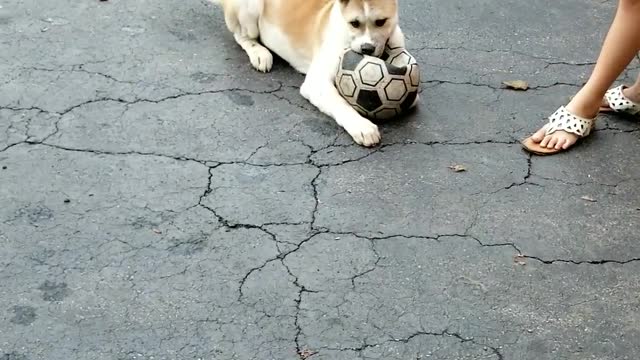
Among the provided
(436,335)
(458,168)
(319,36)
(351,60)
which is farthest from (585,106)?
(436,335)

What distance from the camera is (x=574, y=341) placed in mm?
2842

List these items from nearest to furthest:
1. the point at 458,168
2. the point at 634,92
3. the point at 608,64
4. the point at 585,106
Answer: the point at 458,168, the point at 608,64, the point at 585,106, the point at 634,92

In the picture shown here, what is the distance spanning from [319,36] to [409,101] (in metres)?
0.62

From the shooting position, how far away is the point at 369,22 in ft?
12.8

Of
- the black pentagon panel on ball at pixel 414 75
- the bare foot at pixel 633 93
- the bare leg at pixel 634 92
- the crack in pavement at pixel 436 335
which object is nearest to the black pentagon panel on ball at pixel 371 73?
the black pentagon panel on ball at pixel 414 75

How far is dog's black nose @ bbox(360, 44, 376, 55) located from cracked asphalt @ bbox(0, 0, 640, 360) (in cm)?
36

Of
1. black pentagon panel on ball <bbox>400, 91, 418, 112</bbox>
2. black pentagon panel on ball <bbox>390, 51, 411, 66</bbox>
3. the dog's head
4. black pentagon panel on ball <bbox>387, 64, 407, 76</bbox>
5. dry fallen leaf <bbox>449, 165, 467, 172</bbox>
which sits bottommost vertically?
dry fallen leaf <bbox>449, 165, 467, 172</bbox>

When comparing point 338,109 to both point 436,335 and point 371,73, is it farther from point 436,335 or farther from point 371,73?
point 436,335

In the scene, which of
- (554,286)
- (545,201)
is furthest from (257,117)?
(554,286)

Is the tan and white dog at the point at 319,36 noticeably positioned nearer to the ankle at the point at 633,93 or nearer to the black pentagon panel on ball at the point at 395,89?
the black pentagon panel on ball at the point at 395,89

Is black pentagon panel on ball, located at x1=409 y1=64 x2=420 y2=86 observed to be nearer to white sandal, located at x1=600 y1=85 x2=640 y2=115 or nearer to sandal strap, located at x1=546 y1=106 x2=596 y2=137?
sandal strap, located at x1=546 y1=106 x2=596 y2=137

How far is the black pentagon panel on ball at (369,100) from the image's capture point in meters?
3.92

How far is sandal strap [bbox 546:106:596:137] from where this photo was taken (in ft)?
12.9

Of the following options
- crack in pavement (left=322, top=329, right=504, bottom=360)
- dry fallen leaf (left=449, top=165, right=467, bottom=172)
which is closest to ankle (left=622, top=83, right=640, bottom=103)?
dry fallen leaf (left=449, top=165, right=467, bottom=172)
